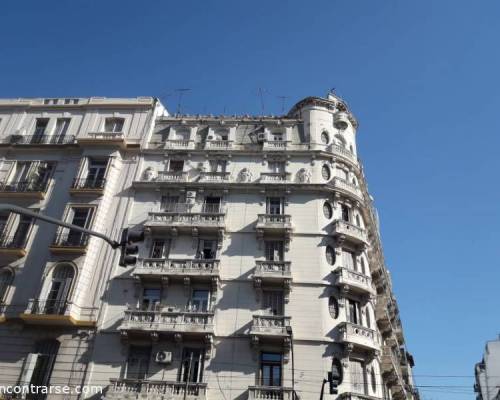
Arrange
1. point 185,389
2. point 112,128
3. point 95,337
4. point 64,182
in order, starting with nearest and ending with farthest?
point 185,389, point 95,337, point 64,182, point 112,128

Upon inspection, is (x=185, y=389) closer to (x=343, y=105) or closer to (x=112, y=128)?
(x=112, y=128)

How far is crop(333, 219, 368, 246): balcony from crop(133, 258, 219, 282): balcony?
8.43 metres

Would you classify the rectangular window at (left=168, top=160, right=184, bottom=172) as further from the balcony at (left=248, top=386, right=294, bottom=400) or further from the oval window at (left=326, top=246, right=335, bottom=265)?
the balcony at (left=248, top=386, right=294, bottom=400)

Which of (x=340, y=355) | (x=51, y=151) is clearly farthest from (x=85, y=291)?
(x=340, y=355)

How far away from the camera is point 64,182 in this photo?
3325cm

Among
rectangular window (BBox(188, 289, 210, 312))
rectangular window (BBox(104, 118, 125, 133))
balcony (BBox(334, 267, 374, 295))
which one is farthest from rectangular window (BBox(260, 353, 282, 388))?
rectangular window (BBox(104, 118, 125, 133))

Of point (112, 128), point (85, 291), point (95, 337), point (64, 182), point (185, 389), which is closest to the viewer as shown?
point (185, 389)

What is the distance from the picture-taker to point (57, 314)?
87.8ft

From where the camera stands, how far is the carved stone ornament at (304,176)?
32169mm

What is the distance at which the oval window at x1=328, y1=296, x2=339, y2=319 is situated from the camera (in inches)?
1065

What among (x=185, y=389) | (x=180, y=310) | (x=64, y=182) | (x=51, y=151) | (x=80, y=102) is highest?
(x=80, y=102)

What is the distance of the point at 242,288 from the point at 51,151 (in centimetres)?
1972

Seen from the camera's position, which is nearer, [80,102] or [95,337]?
[95,337]

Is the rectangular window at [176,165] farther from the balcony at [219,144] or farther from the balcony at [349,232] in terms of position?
the balcony at [349,232]
